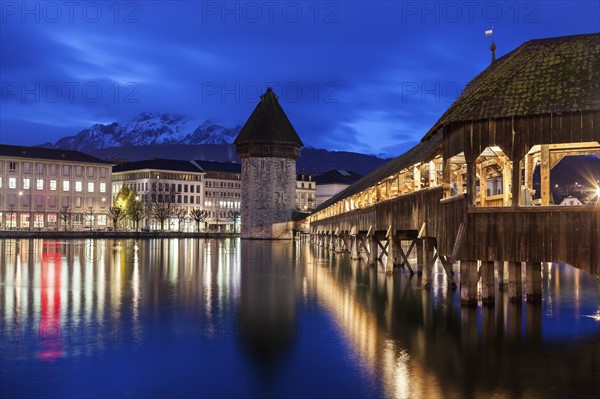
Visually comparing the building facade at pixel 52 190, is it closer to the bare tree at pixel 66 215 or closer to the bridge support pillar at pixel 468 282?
the bare tree at pixel 66 215

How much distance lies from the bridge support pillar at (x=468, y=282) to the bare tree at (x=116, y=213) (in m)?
97.3

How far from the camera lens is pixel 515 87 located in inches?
714

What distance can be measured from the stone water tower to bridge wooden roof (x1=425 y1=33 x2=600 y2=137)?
264ft

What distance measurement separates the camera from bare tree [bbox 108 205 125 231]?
112506mm

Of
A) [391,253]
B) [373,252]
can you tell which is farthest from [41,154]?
[391,253]

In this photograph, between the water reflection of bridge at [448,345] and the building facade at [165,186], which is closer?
the water reflection of bridge at [448,345]

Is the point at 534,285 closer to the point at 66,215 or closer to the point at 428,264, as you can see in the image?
the point at 428,264

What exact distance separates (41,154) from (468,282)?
10681 centimetres

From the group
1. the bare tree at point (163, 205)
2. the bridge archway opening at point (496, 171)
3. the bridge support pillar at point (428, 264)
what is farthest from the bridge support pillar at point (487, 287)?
the bare tree at point (163, 205)

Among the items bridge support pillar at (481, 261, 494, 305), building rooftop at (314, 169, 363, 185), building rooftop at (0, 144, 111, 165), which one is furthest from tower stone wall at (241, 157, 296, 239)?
bridge support pillar at (481, 261, 494, 305)

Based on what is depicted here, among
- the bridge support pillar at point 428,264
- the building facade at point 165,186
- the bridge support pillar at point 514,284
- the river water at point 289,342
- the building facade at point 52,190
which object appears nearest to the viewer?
the river water at point 289,342

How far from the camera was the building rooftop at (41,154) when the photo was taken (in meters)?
112

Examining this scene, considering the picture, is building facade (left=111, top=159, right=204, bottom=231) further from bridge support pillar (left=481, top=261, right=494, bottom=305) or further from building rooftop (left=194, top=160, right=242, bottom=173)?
bridge support pillar (left=481, top=261, right=494, bottom=305)

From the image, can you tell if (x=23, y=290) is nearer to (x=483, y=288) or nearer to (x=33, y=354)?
(x=33, y=354)
